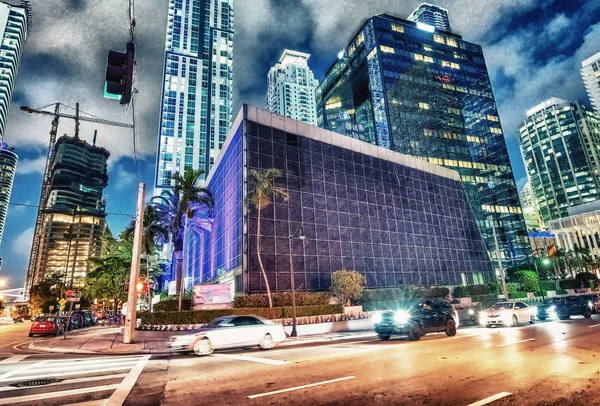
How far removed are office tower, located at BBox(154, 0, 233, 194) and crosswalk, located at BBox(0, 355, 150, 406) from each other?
102241mm

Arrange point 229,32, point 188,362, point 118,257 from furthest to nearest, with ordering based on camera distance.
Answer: point 229,32 < point 118,257 < point 188,362

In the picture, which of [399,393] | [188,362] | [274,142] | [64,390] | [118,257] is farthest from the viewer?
[118,257]

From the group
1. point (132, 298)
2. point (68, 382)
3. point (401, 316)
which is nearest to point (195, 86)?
point (132, 298)

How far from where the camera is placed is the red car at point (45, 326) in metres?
27.5

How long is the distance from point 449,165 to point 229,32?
117517mm

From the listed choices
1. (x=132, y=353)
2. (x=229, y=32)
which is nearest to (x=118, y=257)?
(x=132, y=353)

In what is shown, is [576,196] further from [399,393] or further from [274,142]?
[399,393]

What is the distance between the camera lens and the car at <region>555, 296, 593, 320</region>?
2489 centimetres

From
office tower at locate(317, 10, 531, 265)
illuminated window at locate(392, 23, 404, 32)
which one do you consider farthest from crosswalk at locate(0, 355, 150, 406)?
illuminated window at locate(392, 23, 404, 32)

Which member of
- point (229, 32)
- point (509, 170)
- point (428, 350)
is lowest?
point (428, 350)

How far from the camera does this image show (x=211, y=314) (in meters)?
24.3

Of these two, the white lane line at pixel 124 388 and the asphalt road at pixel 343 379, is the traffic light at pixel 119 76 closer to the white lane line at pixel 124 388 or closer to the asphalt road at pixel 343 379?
the white lane line at pixel 124 388

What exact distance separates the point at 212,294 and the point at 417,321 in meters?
16.7

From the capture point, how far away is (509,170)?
94812 mm
